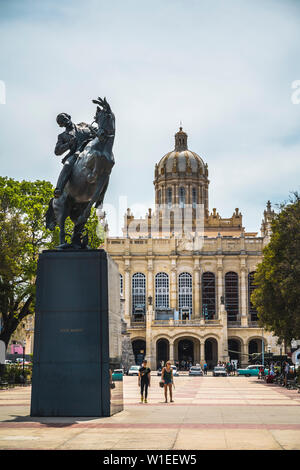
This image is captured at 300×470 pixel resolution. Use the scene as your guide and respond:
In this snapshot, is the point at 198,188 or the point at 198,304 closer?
the point at 198,304

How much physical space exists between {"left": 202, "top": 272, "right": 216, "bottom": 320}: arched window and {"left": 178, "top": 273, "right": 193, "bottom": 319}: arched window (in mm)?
1906

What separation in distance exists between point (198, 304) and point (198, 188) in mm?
26401

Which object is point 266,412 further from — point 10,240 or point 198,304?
point 198,304

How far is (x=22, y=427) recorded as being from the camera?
37.0ft

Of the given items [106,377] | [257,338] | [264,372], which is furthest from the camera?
[257,338]

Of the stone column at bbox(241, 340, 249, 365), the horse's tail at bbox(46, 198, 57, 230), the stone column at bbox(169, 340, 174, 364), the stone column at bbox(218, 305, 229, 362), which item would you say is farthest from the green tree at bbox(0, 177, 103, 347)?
the stone column at bbox(241, 340, 249, 365)

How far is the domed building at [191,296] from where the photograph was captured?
79.6 metres

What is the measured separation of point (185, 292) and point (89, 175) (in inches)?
2967

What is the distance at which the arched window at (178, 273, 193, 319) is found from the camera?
87713 millimetres

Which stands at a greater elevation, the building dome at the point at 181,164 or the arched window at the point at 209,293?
the building dome at the point at 181,164

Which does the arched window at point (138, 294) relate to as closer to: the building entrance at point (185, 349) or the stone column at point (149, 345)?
the stone column at point (149, 345)

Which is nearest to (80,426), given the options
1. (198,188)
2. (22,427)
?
(22,427)

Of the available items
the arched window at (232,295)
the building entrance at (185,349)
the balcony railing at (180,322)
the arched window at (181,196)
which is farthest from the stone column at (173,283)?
the arched window at (181,196)

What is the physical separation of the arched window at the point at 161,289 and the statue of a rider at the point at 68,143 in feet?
242
